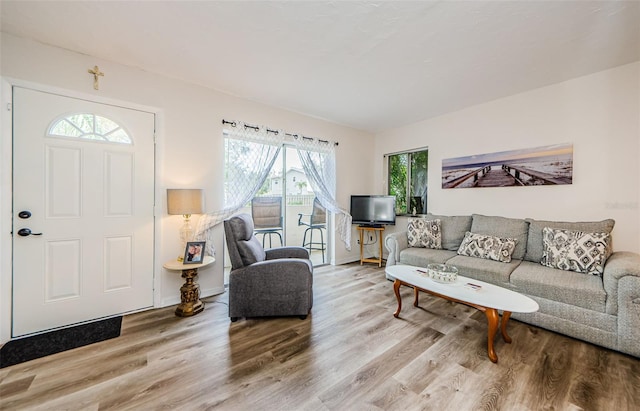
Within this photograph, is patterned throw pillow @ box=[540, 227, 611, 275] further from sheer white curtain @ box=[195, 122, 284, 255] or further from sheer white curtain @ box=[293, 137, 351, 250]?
sheer white curtain @ box=[195, 122, 284, 255]

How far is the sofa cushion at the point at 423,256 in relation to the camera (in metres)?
3.04

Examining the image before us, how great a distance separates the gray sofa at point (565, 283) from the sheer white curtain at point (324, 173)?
1.46m

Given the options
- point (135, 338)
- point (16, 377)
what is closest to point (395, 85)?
point (135, 338)

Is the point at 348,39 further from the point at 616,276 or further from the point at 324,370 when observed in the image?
the point at 616,276

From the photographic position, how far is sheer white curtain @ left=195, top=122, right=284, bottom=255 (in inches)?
120

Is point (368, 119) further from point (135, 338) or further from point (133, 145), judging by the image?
point (135, 338)

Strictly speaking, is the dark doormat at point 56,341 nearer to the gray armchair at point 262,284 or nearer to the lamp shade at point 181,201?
the gray armchair at point 262,284

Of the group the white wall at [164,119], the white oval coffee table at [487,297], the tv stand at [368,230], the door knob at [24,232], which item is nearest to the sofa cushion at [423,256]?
the white oval coffee table at [487,297]

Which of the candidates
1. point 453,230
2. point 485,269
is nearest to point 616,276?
point 485,269

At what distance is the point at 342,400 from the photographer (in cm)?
145

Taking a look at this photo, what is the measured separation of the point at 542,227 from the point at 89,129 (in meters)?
4.91

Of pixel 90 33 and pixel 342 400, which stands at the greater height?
pixel 90 33

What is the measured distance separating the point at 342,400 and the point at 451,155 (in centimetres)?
361

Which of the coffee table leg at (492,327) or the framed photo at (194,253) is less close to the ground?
the framed photo at (194,253)
